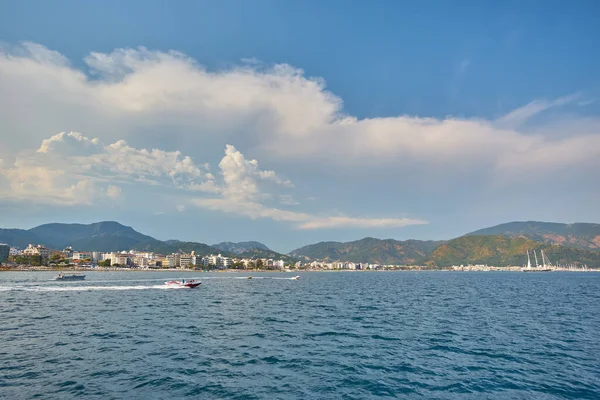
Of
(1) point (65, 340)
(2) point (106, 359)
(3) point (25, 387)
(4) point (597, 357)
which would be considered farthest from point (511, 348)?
(1) point (65, 340)

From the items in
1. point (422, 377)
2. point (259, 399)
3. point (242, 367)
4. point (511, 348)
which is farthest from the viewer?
point (511, 348)

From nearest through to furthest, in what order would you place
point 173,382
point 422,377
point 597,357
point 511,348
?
point 173,382 → point 422,377 → point 597,357 → point 511,348

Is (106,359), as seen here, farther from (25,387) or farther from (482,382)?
(482,382)

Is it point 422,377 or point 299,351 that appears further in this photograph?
point 299,351

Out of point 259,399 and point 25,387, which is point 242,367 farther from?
point 25,387

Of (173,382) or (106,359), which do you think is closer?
(173,382)

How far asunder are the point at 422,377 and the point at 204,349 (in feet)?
62.8

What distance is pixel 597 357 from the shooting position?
31.0m

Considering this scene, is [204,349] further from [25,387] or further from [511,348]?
[511,348]

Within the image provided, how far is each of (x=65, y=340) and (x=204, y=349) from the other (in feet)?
48.5

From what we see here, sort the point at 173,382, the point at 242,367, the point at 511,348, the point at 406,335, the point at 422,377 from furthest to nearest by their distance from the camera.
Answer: the point at 406,335, the point at 511,348, the point at 242,367, the point at 422,377, the point at 173,382

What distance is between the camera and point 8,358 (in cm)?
2797

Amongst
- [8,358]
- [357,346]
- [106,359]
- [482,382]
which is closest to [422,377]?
[482,382]

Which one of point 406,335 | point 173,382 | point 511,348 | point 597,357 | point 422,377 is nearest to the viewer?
point 173,382
